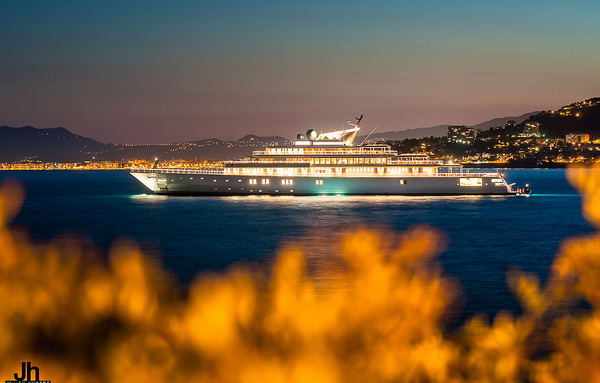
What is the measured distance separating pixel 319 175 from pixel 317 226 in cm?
2653

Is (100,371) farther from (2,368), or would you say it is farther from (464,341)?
(464,341)

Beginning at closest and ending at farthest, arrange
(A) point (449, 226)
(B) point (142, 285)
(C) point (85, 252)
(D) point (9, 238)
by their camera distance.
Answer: (B) point (142, 285) < (C) point (85, 252) < (D) point (9, 238) < (A) point (449, 226)

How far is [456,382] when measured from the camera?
1446 centimetres

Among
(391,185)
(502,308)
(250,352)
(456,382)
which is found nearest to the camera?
(456,382)

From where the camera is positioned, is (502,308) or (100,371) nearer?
(100,371)

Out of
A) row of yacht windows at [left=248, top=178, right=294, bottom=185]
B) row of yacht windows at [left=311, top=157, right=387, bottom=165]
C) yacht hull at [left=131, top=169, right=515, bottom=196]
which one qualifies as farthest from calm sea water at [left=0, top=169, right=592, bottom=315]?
row of yacht windows at [left=311, top=157, right=387, bottom=165]

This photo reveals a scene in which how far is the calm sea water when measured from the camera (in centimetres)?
3061

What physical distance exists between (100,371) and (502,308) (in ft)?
44.9

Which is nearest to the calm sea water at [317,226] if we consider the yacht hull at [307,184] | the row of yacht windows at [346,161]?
the yacht hull at [307,184]

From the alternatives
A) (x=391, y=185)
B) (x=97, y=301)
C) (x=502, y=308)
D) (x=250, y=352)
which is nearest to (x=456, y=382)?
(x=250, y=352)

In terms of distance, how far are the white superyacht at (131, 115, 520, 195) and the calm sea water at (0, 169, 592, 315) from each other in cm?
166

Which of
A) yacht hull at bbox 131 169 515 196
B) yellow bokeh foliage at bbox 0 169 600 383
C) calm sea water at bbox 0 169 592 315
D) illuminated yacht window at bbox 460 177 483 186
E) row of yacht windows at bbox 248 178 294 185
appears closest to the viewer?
yellow bokeh foliage at bbox 0 169 600 383

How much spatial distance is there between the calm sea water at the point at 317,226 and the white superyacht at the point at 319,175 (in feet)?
5.44

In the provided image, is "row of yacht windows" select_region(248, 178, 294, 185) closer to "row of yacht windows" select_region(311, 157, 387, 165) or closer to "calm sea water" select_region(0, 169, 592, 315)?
"calm sea water" select_region(0, 169, 592, 315)
